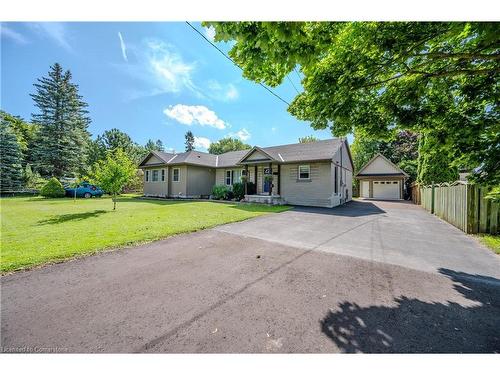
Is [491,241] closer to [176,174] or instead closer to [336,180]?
[336,180]

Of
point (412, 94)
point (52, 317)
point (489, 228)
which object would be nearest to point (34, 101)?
point (52, 317)

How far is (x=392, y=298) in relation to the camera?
332 centimetres

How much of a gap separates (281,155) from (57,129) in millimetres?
38402

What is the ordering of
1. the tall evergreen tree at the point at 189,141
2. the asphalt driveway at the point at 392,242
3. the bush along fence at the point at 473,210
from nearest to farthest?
the asphalt driveway at the point at 392,242
the bush along fence at the point at 473,210
the tall evergreen tree at the point at 189,141

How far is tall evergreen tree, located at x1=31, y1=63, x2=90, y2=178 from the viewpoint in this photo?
109 ft

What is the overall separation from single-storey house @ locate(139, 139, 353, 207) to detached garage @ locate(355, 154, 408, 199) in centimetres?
772

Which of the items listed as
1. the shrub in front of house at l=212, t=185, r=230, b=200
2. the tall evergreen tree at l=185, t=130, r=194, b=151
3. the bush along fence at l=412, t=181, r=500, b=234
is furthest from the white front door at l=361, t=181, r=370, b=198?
the tall evergreen tree at l=185, t=130, r=194, b=151

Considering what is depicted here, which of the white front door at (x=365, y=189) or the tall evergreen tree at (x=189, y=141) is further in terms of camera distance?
the tall evergreen tree at (x=189, y=141)

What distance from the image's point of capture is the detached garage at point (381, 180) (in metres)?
27.7

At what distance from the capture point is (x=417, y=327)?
261 cm

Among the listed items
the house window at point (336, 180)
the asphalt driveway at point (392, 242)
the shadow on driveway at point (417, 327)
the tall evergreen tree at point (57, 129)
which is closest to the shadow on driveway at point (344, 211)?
the house window at point (336, 180)

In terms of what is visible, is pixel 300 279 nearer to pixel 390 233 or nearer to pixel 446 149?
pixel 446 149

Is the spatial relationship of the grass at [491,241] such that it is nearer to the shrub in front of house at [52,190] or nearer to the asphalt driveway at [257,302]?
the asphalt driveway at [257,302]

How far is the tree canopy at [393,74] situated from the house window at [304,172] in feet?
34.5
